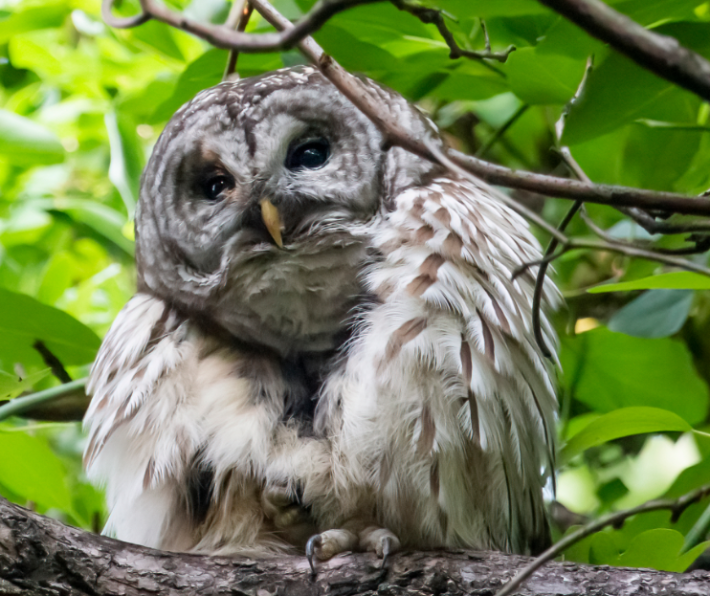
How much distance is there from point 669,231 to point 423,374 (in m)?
0.55

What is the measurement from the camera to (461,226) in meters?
1.72

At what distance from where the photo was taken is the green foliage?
1436 millimetres

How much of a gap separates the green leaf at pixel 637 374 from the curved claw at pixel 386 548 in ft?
2.96

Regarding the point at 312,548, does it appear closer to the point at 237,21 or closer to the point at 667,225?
the point at 667,225

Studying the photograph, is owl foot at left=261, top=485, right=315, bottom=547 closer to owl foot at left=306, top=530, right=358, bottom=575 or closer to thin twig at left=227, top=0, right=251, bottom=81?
owl foot at left=306, top=530, right=358, bottom=575

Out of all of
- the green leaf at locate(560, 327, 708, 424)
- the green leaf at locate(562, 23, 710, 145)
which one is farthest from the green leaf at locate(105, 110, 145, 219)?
the green leaf at locate(562, 23, 710, 145)

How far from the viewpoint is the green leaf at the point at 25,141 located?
92.2 inches

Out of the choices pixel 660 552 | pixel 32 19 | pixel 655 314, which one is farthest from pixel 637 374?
pixel 32 19

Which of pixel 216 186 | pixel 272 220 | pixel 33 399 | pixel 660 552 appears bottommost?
pixel 660 552

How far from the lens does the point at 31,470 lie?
1782 millimetres

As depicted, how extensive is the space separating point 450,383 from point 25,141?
5.07ft

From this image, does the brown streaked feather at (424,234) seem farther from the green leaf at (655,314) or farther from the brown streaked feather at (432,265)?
the green leaf at (655,314)

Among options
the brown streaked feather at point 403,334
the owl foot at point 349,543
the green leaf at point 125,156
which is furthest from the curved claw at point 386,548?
the green leaf at point 125,156

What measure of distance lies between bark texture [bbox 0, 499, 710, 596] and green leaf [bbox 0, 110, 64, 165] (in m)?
1.41
